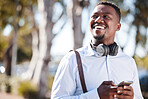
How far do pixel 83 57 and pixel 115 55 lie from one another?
331mm

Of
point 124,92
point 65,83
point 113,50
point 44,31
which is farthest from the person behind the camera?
point 44,31

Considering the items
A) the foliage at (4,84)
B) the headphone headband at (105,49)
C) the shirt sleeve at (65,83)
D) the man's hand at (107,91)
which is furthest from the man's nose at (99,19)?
the foliage at (4,84)

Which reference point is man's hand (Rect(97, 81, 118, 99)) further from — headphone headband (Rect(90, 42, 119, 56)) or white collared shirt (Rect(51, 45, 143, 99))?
headphone headband (Rect(90, 42, 119, 56))

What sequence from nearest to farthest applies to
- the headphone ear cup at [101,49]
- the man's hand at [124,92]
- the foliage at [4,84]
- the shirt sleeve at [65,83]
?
1. the man's hand at [124,92]
2. the shirt sleeve at [65,83]
3. the headphone ear cup at [101,49]
4. the foliage at [4,84]

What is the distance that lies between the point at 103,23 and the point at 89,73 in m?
0.49

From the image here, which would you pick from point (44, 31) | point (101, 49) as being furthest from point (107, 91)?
point (44, 31)

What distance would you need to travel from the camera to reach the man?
2.00m

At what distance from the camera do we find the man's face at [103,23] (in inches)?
92.3

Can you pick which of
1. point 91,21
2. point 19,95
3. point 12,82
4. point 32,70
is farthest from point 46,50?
point 91,21

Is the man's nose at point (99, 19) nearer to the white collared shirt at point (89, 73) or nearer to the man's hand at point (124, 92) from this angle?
the white collared shirt at point (89, 73)

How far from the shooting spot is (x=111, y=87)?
6.38 feet

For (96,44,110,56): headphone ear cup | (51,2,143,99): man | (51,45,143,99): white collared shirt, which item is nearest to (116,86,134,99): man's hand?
(51,2,143,99): man

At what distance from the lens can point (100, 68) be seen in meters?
2.25

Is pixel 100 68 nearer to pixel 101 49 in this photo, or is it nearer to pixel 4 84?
pixel 101 49
